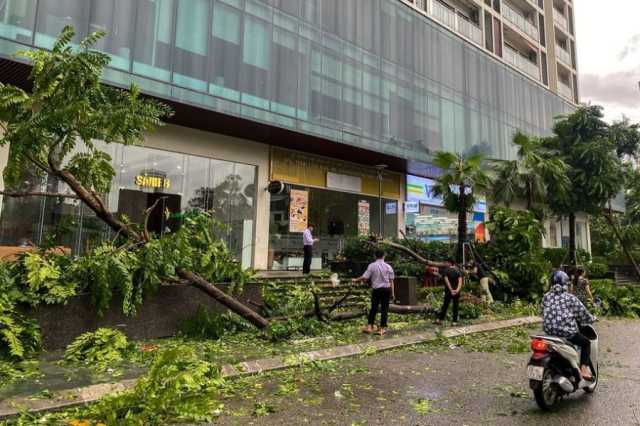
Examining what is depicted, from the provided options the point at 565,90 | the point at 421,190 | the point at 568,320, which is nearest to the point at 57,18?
the point at 568,320

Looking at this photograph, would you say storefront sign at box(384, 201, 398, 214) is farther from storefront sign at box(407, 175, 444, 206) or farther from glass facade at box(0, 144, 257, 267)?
glass facade at box(0, 144, 257, 267)

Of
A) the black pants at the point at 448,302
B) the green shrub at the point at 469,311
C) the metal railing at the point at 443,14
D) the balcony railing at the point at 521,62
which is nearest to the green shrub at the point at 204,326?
the black pants at the point at 448,302

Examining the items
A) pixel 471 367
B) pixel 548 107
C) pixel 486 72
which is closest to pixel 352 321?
pixel 471 367

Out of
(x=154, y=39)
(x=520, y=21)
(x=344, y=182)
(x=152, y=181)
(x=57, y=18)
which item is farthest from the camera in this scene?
(x=520, y=21)

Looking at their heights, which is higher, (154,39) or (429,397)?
(154,39)

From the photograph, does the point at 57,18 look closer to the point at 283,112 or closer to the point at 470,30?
the point at 283,112

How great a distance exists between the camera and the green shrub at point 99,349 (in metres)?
6.90

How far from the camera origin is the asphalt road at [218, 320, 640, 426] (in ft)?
15.9

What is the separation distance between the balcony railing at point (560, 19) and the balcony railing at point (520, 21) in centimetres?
480

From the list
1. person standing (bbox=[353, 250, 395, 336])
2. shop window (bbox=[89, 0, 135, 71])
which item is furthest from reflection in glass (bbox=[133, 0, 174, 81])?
person standing (bbox=[353, 250, 395, 336])

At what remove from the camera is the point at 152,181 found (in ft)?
56.7

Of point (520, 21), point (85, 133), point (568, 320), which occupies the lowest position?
point (568, 320)

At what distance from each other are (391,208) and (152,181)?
13876 millimetres

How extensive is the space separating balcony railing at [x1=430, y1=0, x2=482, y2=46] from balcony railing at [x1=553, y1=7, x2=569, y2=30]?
1589cm
